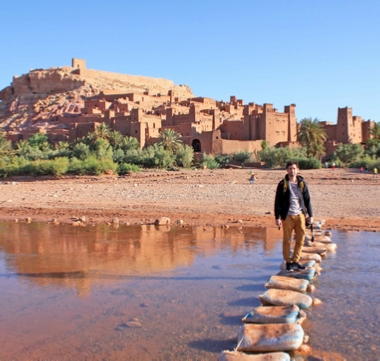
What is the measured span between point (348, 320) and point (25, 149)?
40113 millimetres

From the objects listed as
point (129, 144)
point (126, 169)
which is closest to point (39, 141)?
point (129, 144)

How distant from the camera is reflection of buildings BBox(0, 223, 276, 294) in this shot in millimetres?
6234

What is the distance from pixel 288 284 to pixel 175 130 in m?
36.7

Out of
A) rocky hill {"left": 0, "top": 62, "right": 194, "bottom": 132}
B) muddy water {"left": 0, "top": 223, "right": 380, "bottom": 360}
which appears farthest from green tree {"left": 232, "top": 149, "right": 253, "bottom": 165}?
rocky hill {"left": 0, "top": 62, "right": 194, "bottom": 132}

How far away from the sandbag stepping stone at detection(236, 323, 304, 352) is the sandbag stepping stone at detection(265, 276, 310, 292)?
3.99 ft

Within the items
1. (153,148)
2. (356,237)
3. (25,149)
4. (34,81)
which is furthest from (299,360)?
(34,81)

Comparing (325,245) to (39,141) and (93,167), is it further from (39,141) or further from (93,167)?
(39,141)

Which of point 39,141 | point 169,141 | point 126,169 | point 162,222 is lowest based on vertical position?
point 162,222

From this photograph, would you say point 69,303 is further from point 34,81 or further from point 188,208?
point 34,81

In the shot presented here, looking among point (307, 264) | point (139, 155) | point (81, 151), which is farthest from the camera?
point (81, 151)

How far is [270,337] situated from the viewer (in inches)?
147

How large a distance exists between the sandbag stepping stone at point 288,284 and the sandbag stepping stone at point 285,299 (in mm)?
264

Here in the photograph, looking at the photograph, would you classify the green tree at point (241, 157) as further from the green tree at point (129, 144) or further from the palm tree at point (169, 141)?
the green tree at point (129, 144)

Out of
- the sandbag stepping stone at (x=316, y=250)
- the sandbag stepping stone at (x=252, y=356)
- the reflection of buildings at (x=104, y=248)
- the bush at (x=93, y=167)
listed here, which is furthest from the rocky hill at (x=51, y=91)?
the sandbag stepping stone at (x=252, y=356)
